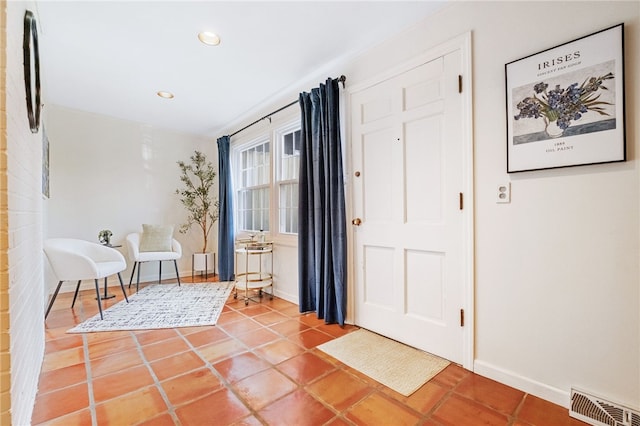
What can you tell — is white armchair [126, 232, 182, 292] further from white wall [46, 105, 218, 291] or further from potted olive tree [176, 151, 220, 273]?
potted olive tree [176, 151, 220, 273]

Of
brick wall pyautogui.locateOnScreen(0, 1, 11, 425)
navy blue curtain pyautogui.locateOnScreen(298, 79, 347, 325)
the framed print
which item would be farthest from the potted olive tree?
the framed print

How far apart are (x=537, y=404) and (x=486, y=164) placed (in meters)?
1.33

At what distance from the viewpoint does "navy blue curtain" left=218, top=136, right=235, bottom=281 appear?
4.30 meters

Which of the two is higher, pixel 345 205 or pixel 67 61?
pixel 67 61

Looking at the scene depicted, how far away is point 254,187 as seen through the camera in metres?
4.08

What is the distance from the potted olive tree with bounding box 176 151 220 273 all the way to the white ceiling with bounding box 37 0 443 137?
4.41 feet

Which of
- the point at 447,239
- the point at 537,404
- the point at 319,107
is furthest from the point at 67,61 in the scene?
the point at 537,404

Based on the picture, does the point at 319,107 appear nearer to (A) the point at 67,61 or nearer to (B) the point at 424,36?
(B) the point at 424,36

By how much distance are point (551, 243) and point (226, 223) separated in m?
3.85

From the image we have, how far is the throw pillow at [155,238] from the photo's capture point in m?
4.02

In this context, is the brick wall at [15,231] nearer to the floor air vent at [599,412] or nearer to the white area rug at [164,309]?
the white area rug at [164,309]

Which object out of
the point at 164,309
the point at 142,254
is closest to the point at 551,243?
the point at 164,309

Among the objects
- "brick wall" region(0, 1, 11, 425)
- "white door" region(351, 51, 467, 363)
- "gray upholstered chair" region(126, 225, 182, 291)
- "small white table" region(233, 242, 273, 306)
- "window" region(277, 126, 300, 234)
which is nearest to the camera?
"brick wall" region(0, 1, 11, 425)

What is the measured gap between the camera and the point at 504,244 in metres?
1.67
